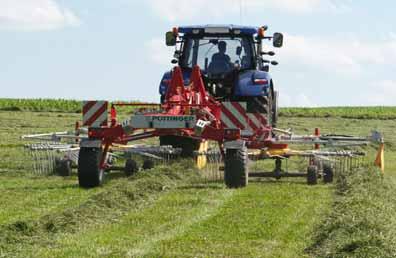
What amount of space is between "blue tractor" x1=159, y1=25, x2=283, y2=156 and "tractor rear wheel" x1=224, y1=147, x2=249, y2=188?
2.99 metres

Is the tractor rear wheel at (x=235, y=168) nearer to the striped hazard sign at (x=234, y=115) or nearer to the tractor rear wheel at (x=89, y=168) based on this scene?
the striped hazard sign at (x=234, y=115)

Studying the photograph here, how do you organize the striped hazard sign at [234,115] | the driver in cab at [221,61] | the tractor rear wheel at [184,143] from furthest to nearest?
1. the driver in cab at [221,61]
2. the tractor rear wheel at [184,143]
3. the striped hazard sign at [234,115]

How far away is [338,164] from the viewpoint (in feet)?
48.6

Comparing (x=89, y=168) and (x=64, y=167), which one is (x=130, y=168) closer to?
(x=64, y=167)

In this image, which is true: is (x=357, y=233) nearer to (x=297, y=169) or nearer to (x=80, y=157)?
(x=80, y=157)

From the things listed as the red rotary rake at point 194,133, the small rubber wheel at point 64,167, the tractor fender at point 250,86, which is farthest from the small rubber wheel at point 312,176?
the small rubber wheel at point 64,167

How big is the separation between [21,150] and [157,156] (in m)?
4.23

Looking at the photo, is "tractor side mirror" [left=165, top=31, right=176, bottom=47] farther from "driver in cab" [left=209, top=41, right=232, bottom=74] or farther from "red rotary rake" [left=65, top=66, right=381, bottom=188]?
"red rotary rake" [left=65, top=66, right=381, bottom=188]

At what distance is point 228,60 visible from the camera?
1619cm

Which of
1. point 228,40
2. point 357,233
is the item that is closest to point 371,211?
point 357,233

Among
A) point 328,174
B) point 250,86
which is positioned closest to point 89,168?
point 328,174

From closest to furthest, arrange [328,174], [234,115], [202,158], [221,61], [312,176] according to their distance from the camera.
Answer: [234,115], [312,176], [328,174], [202,158], [221,61]

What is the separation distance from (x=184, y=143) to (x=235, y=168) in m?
2.85

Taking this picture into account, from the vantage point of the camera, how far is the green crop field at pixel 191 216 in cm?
791
